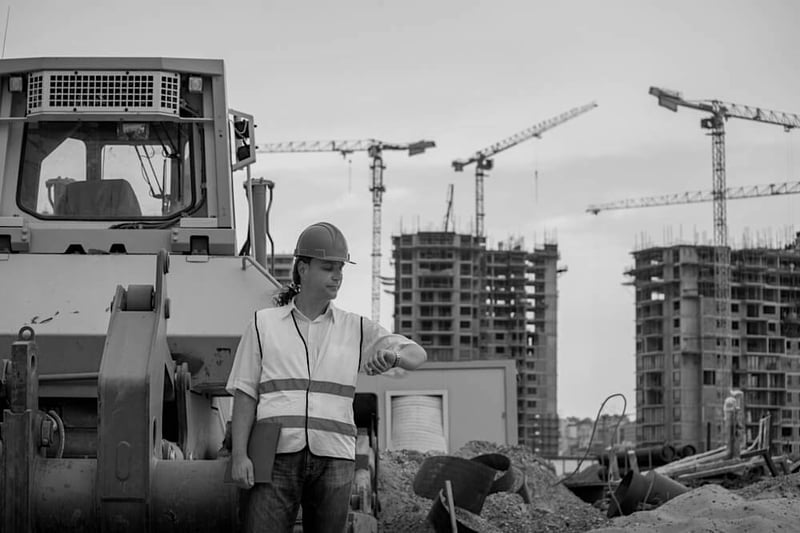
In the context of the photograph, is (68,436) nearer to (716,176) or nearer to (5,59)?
(5,59)

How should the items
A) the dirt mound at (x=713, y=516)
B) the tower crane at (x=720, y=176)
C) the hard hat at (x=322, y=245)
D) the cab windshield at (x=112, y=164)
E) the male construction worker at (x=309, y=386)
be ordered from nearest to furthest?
the male construction worker at (x=309, y=386) → the hard hat at (x=322, y=245) → the cab windshield at (x=112, y=164) → the dirt mound at (x=713, y=516) → the tower crane at (x=720, y=176)

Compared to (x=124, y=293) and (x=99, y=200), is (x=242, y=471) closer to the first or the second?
(x=124, y=293)

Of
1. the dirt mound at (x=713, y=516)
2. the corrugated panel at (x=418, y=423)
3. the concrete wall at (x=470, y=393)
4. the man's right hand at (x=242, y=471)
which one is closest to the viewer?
the man's right hand at (x=242, y=471)

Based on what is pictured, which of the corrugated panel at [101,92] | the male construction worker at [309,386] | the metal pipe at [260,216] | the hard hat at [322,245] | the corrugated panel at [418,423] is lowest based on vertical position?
the corrugated panel at [418,423]

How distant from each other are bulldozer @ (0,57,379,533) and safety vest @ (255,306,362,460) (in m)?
0.38

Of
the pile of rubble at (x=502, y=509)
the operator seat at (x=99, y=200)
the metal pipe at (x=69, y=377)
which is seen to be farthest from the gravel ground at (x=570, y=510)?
the metal pipe at (x=69, y=377)

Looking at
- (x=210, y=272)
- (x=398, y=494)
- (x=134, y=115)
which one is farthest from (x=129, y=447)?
(x=398, y=494)

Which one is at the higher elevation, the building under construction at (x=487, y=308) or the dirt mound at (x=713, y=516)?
the building under construction at (x=487, y=308)

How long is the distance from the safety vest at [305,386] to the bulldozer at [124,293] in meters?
0.38

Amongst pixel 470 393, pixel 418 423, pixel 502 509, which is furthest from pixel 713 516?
pixel 470 393

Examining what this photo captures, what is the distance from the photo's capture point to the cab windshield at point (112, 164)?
29.1ft

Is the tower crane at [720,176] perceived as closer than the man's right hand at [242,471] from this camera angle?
No

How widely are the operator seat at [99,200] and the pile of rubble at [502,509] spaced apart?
13.0ft

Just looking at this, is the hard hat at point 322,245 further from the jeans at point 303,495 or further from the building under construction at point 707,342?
the building under construction at point 707,342
